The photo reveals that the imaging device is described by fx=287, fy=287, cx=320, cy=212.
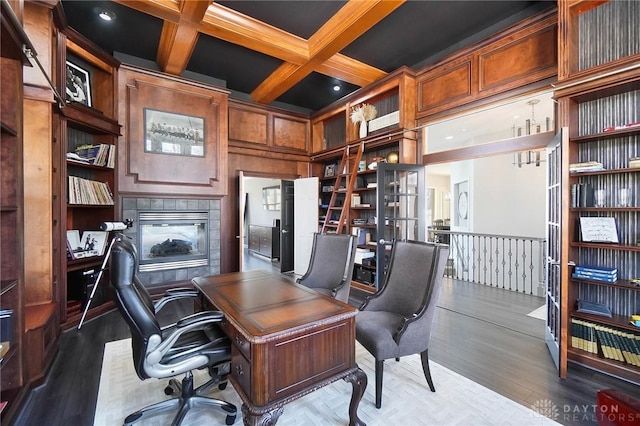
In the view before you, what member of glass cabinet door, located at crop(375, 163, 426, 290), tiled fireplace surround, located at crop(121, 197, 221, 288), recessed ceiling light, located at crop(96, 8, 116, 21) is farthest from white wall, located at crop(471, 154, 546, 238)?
recessed ceiling light, located at crop(96, 8, 116, 21)

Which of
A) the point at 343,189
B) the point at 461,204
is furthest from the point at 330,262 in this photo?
the point at 461,204

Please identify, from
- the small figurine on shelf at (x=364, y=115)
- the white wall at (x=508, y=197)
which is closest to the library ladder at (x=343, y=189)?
the small figurine on shelf at (x=364, y=115)

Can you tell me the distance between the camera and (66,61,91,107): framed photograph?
3.25 metres

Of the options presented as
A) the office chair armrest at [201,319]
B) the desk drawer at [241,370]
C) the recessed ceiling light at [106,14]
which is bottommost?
the desk drawer at [241,370]

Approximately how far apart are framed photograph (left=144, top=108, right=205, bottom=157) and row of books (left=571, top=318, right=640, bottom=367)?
4895 millimetres

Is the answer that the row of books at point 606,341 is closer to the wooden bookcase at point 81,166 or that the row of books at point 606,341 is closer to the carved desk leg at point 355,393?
the carved desk leg at point 355,393

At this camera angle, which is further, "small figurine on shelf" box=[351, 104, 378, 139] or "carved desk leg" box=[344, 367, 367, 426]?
"small figurine on shelf" box=[351, 104, 378, 139]

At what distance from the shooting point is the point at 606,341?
7.60ft

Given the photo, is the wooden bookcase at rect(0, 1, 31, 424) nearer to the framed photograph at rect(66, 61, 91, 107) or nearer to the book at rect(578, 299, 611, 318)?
the framed photograph at rect(66, 61, 91, 107)

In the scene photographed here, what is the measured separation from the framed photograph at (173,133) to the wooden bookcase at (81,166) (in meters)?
0.40

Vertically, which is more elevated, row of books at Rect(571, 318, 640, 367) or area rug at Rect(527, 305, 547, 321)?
row of books at Rect(571, 318, 640, 367)

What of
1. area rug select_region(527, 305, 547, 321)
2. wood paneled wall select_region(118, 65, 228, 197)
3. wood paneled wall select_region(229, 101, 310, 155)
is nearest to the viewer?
area rug select_region(527, 305, 547, 321)

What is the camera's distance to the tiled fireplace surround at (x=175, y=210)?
Result: 3998mm

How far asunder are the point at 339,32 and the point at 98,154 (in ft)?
10.6
